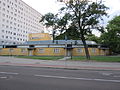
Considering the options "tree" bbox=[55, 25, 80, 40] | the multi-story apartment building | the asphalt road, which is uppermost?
the multi-story apartment building

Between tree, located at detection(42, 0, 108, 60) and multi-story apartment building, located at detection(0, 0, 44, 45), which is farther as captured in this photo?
multi-story apartment building, located at detection(0, 0, 44, 45)

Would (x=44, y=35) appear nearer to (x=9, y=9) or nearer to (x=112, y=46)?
(x=112, y=46)

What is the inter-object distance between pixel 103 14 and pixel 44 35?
37.5m

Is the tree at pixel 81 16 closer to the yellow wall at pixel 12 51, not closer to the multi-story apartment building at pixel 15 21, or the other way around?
the yellow wall at pixel 12 51

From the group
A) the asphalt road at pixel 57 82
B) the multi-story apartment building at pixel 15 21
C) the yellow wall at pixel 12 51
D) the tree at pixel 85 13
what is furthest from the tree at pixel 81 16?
the multi-story apartment building at pixel 15 21

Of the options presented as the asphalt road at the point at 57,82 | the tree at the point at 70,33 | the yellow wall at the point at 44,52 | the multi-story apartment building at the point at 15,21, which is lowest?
the asphalt road at the point at 57,82

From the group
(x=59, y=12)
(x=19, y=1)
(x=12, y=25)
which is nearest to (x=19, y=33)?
(x=12, y=25)

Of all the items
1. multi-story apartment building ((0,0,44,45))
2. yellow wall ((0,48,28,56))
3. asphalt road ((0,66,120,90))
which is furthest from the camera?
multi-story apartment building ((0,0,44,45))

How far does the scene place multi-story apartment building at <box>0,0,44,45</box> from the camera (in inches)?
2825

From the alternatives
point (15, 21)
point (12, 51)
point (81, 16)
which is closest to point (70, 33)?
point (81, 16)

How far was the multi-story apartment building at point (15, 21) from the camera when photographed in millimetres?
71750

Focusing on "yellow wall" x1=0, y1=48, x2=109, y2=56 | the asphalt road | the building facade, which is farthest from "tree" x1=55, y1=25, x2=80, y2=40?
"yellow wall" x1=0, y1=48, x2=109, y2=56

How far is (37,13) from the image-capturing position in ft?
373

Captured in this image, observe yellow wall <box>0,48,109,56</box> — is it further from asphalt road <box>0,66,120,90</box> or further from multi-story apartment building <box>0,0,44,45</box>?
asphalt road <box>0,66,120,90</box>
